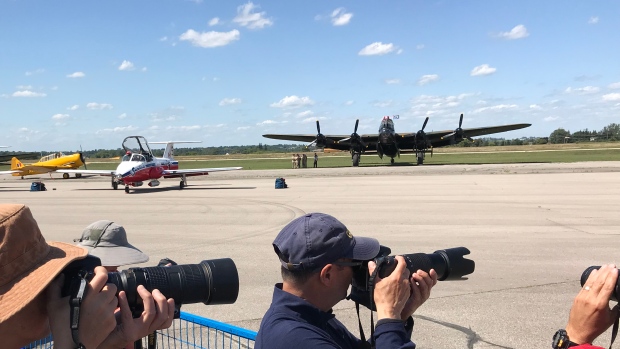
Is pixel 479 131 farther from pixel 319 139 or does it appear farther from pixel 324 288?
pixel 324 288

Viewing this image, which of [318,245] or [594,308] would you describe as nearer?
[594,308]

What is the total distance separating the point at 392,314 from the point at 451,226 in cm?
966

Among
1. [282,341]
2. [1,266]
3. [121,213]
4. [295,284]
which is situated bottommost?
[121,213]

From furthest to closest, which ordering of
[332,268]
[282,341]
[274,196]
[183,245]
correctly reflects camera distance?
[274,196], [183,245], [332,268], [282,341]

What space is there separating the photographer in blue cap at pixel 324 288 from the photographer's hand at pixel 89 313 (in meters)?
0.68

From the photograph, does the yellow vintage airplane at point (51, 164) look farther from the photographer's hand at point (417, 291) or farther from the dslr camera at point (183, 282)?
the photographer's hand at point (417, 291)

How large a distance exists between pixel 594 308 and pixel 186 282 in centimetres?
155

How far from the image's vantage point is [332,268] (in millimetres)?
2051

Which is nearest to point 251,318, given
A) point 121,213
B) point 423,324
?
point 423,324

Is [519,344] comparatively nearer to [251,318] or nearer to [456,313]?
[456,313]

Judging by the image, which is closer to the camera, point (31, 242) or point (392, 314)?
point (31, 242)

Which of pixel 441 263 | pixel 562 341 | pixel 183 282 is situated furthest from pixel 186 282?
pixel 562 341

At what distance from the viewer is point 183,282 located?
1.82 m

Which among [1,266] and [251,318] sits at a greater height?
[1,266]
